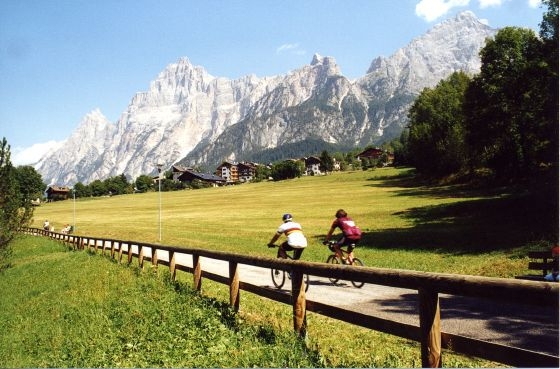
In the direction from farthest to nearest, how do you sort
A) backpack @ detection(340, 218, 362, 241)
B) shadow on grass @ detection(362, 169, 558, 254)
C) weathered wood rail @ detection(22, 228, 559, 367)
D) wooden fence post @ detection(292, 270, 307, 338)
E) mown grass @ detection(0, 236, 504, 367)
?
shadow on grass @ detection(362, 169, 558, 254), backpack @ detection(340, 218, 362, 241), wooden fence post @ detection(292, 270, 307, 338), mown grass @ detection(0, 236, 504, 367), weathered wood rail @ detection(22, 228, 559, 367)

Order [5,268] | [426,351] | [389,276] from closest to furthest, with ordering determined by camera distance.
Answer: [426,351] < [389,276] < [5,268]

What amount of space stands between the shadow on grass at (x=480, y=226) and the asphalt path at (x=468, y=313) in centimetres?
1024

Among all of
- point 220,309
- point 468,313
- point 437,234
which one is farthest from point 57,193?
point 468,313

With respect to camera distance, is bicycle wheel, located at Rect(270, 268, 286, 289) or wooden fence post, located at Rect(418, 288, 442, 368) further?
bicycle wheel, located at Rect(270, 268, 286, 289)

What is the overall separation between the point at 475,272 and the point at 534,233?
873cm

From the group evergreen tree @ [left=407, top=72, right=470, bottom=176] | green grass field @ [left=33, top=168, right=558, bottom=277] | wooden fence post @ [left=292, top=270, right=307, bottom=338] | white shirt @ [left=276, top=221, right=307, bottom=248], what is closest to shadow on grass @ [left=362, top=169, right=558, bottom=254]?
green grass field @ [left=33, top=168, right=558, bottom=277]

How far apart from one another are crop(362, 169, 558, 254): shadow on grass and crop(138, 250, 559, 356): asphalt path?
1024 cm

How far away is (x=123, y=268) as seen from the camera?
17875 millimetres

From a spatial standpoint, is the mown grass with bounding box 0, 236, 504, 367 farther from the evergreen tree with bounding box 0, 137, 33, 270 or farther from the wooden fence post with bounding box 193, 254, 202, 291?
the evergreen tree with bounding box 0, 137, 33, 270

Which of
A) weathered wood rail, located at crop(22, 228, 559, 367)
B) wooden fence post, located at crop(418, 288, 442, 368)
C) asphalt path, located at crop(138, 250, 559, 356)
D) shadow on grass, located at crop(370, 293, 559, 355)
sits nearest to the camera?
weathered wood rail, located at crop(22, 228, 559, 367)

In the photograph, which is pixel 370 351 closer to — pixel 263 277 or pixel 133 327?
pixel 133 327

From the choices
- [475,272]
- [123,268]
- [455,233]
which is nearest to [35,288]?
[123,268]

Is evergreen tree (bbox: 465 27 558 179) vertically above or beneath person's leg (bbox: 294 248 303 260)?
above

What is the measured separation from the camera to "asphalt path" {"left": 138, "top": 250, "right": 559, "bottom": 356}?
8.42 m
